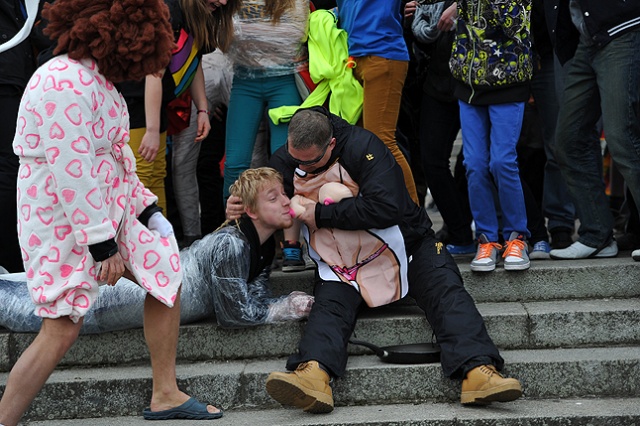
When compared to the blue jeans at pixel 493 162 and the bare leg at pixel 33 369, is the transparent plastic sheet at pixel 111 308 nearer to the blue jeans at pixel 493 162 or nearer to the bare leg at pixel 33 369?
the bare leg at pixel 33 369

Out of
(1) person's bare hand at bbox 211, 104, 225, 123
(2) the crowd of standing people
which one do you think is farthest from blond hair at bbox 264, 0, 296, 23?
(1) person's bare hand at bbox 211, 104, 225, 123

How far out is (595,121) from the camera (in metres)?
5.59

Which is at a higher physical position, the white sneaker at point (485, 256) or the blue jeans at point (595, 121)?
the blue jeans at point (595, 121)

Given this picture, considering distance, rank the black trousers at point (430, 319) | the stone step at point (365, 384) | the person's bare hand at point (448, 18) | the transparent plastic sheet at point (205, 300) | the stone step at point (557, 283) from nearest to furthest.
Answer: the black trousers at point (430, 319) → the stone step at point (365, 384) → the transparent plastic sheet at point (205, 300) → the stone step at point (557, 283) → the person's bare hand at point (448, 18)

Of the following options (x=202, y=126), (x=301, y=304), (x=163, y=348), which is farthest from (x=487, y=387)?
(x=202, y=126)

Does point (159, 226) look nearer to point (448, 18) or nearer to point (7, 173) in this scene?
point (7, 173)

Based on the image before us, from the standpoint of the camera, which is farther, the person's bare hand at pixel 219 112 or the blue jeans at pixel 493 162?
the person's bare hand at pixel 219 112

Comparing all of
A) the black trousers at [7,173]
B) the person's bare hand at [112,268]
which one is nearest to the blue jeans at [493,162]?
the person's bare hand at [112,268]

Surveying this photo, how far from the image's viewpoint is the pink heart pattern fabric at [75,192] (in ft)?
12.4

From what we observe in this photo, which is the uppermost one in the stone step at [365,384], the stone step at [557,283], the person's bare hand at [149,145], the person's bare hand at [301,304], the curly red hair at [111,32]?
the curly red hair at [111,32]

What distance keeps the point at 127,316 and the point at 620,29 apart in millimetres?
2872

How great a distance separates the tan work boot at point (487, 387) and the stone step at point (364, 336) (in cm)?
57

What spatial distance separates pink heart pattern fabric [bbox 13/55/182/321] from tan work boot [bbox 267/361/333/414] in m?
0.60

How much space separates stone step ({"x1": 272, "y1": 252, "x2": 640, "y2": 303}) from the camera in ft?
17.4
